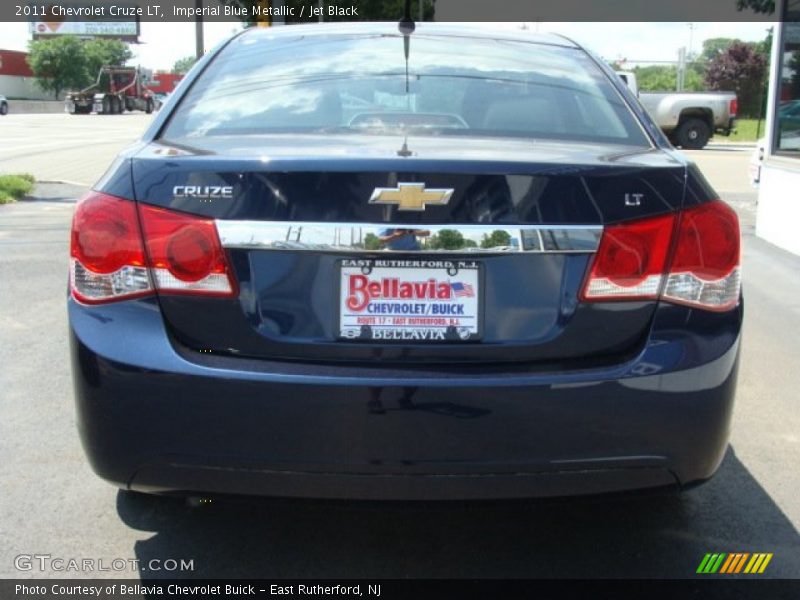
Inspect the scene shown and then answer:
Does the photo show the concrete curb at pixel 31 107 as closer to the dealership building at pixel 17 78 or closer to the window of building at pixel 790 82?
the dealership building at pixel 17 78

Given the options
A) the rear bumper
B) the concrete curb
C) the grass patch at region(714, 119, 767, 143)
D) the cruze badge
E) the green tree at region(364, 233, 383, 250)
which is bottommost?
the concrete curb

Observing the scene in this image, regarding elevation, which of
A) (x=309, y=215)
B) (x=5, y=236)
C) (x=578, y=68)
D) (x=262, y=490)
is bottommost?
(x=5, y=236)

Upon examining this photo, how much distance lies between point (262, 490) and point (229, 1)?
699 inches

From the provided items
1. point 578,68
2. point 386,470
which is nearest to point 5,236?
point 578,68

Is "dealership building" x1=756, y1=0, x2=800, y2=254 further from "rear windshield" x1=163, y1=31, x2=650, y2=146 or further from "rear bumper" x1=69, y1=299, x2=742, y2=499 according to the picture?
"rear bumper" x1=69, y1=299, x2=742, y2=499

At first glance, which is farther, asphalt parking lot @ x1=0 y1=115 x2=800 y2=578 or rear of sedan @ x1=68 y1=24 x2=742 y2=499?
asphalt parking lot @ x1=0 y1=115 x2=800 y2=578

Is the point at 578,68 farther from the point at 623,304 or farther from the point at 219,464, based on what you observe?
the point at 219,464

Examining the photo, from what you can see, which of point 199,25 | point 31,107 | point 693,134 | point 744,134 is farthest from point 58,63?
point 199,25

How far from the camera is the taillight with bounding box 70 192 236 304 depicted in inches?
94.4

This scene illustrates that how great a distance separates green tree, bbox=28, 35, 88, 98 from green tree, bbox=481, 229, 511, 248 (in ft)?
279

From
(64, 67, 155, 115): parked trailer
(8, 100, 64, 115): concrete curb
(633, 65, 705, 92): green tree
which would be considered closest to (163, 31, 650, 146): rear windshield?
(64, 67, 155, 115): parked trailer

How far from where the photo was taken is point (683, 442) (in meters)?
2.46

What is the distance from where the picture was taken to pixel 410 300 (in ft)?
7.83

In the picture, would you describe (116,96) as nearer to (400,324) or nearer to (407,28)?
(407,28)
